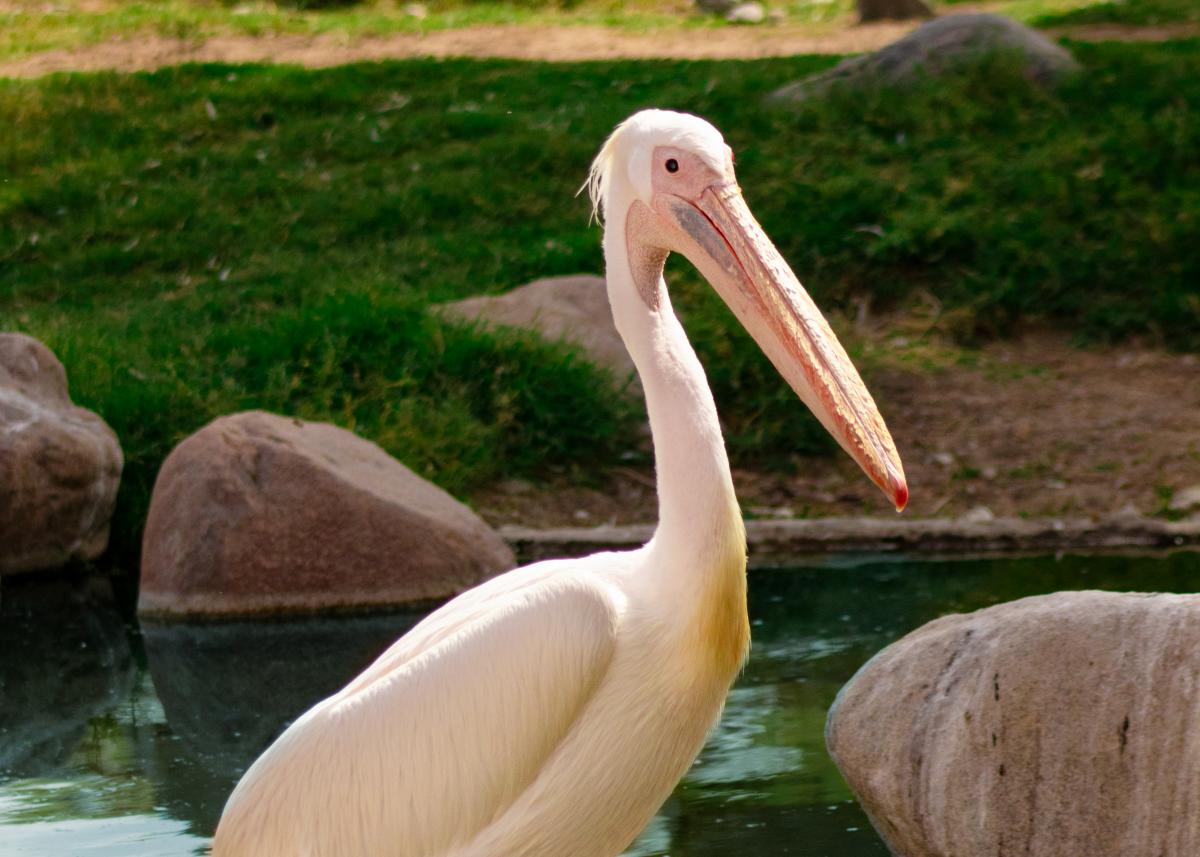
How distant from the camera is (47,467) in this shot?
6320mm

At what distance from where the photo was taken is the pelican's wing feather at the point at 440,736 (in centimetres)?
296

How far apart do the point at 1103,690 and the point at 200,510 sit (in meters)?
3.40

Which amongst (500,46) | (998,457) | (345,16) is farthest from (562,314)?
(345,16)

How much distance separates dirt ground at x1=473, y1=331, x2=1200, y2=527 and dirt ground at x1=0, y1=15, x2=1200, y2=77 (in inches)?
187

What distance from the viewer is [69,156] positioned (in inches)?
401

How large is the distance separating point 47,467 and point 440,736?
370cm

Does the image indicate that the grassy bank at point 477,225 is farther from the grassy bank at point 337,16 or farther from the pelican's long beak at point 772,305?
the pelican's long beak at point 772,305

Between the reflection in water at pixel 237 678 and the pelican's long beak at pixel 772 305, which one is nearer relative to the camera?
the pelican's long beak at pixel 772 305

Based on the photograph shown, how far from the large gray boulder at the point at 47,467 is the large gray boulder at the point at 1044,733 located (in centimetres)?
364

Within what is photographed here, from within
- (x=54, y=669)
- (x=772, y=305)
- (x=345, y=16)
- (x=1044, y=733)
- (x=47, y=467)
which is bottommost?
(x=54, y=669)

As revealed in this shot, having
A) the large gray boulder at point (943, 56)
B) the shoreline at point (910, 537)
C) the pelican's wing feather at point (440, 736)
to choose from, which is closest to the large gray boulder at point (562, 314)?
the shoreline at point (910, 537)

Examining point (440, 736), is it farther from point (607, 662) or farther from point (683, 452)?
point (683, 452)

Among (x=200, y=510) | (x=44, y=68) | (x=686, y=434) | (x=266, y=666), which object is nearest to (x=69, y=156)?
(x=44, y=68)

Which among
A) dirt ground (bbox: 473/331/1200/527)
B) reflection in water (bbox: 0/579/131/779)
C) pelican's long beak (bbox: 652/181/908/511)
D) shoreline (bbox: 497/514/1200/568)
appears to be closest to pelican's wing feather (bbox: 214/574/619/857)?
pelican's long beak (bbox: 652/181/908/511)
